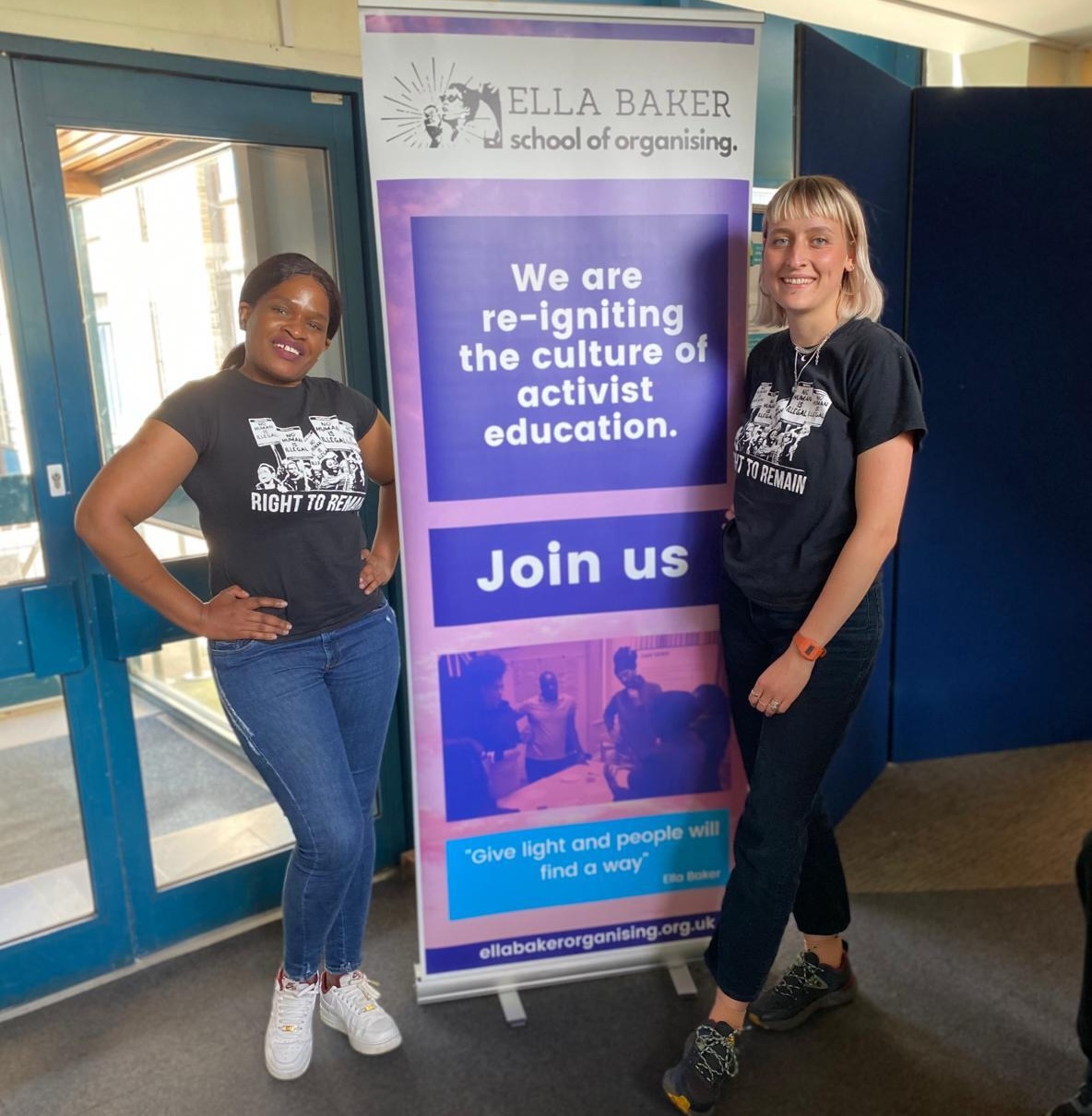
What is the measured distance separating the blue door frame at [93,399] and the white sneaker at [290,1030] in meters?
0.55

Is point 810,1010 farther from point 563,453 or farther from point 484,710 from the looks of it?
point 563,453

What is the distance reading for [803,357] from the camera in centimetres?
174

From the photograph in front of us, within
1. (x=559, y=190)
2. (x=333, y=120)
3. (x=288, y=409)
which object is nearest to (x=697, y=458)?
(x=559, y=190)

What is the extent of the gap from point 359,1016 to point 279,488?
1.14 metres

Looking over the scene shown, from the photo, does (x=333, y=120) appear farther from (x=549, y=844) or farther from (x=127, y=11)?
(x=549, y=844)

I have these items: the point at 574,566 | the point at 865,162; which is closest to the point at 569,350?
the point at 574,566

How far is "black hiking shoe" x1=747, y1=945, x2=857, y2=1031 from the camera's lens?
6.73 ft

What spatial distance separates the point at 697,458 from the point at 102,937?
5.83 feet

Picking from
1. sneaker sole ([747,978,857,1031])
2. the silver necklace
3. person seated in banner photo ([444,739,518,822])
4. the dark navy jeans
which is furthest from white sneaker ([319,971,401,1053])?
the silver necklace

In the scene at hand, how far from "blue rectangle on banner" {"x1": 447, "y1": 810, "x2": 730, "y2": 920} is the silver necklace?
1.00 m

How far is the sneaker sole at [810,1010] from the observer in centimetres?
204

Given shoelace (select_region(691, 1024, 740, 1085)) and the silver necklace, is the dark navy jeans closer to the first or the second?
shoelace (select_region(691, 1024, 740, 1085))

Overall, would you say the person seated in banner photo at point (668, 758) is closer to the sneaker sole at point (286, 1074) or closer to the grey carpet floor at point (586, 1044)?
the grey carpet floor at point (586, 1044)

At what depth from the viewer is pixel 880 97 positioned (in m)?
2.61
